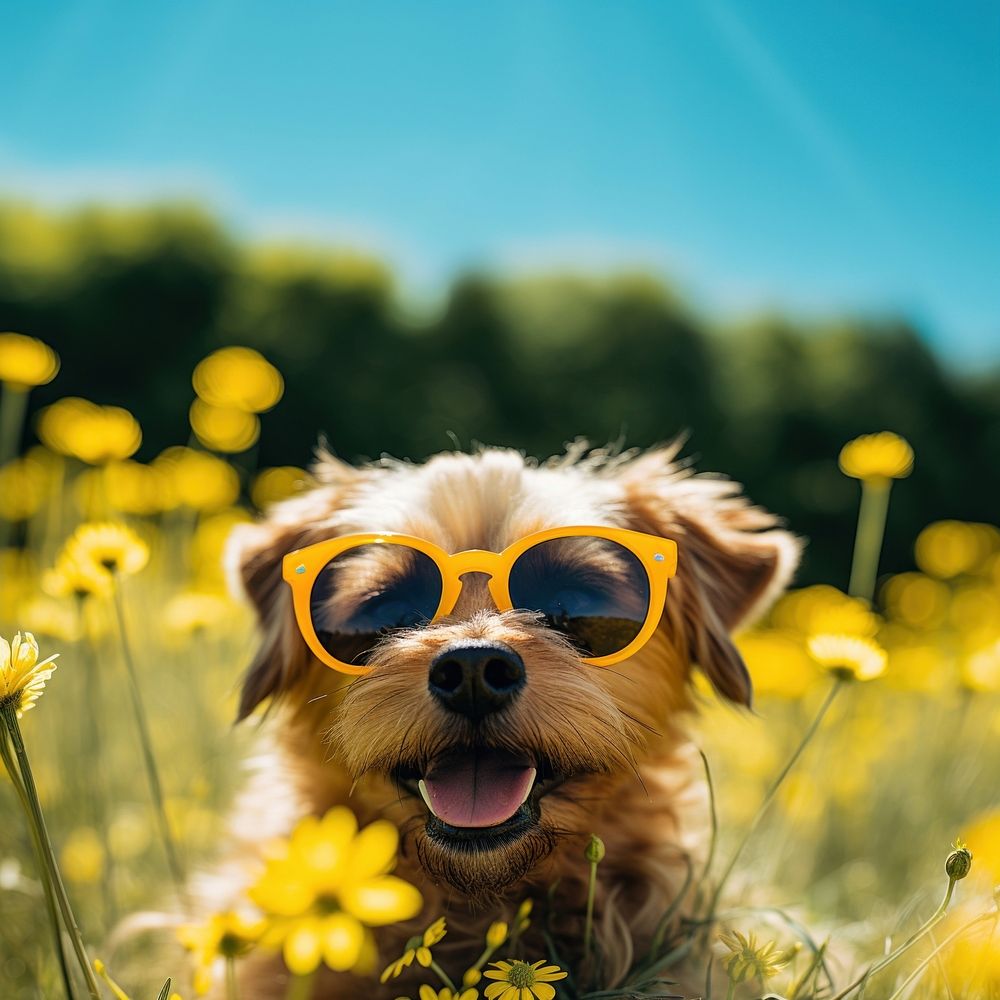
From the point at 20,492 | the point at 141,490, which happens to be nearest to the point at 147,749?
the point at 141,490

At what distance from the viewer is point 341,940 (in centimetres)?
82

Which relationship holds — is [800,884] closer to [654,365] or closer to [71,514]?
[71,514]

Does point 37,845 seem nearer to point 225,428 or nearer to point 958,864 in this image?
point 958,864

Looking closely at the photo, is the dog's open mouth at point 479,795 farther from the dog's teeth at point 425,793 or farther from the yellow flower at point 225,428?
the yellow flower at point 225,428

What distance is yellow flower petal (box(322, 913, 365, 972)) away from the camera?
813 millimetres

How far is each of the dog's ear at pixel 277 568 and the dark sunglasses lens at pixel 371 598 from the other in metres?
0.20

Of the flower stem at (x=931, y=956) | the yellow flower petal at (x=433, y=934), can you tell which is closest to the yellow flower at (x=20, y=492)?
the yellow flower petal at (x=433, y=934)

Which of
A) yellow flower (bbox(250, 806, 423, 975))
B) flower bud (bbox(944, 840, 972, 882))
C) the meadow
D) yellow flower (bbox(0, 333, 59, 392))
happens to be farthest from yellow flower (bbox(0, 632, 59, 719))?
yellow flower (bbox(0, 333, 59, 392))

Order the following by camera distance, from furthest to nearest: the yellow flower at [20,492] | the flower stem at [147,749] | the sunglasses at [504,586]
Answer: the yellow flower at [20,492]
the sunglasses at [504,586]
the flower stem at [147,749]

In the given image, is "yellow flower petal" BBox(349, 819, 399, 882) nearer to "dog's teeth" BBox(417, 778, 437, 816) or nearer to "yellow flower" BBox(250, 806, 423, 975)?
"yellow flower" BBox(250, 806, 423, 975)

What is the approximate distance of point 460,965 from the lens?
1.97 metres

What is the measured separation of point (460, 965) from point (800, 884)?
5.31 feet

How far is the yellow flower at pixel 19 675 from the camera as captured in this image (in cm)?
116

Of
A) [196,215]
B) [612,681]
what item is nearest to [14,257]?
[196,215]
